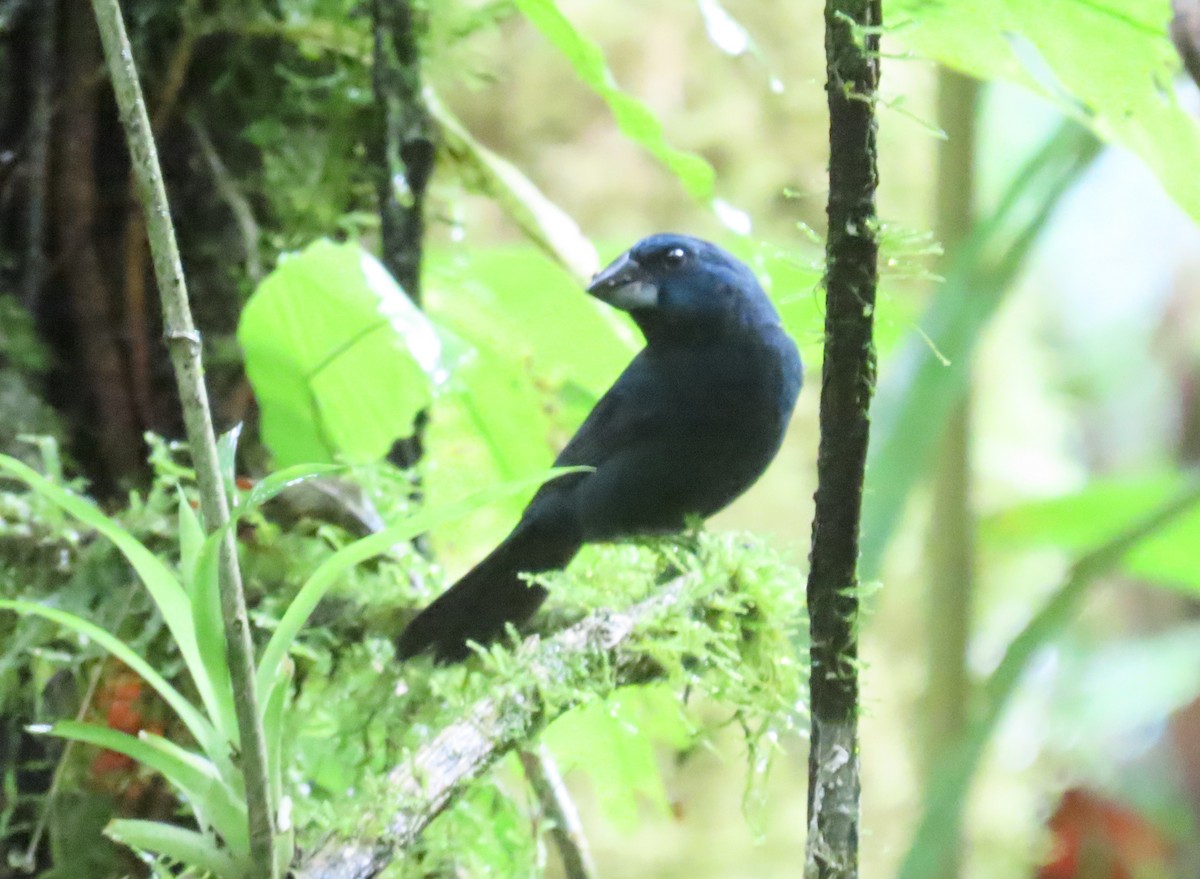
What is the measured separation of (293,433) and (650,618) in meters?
0.60

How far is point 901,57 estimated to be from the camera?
31.7 inches

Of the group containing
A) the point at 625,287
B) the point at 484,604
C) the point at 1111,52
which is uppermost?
the point at 1111,52

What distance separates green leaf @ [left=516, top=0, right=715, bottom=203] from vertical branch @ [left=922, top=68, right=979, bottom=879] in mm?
881

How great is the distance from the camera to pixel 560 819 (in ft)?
4.97

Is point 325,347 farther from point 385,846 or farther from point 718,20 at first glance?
point 385,846

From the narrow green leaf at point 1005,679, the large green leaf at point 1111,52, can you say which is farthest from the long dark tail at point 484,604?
the large green leaf at point 1111,52

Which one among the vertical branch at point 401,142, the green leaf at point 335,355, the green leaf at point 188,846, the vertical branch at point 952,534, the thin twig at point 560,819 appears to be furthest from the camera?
the vertical branch at point 952,534

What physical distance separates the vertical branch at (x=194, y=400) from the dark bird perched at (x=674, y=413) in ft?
2.32

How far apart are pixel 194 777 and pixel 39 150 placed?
1.17 meters

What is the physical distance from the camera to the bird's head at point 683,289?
1565mm

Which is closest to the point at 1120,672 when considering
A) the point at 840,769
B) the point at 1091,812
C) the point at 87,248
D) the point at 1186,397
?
the point at 1091,812

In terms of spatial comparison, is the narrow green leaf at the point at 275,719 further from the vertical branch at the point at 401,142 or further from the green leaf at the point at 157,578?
the vertical branch at the point at 401,142

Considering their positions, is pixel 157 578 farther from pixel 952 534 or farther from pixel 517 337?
pixel 952 534

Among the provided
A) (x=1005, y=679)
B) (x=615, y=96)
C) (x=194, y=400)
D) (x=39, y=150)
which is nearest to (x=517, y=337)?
(x=615, y=96)
